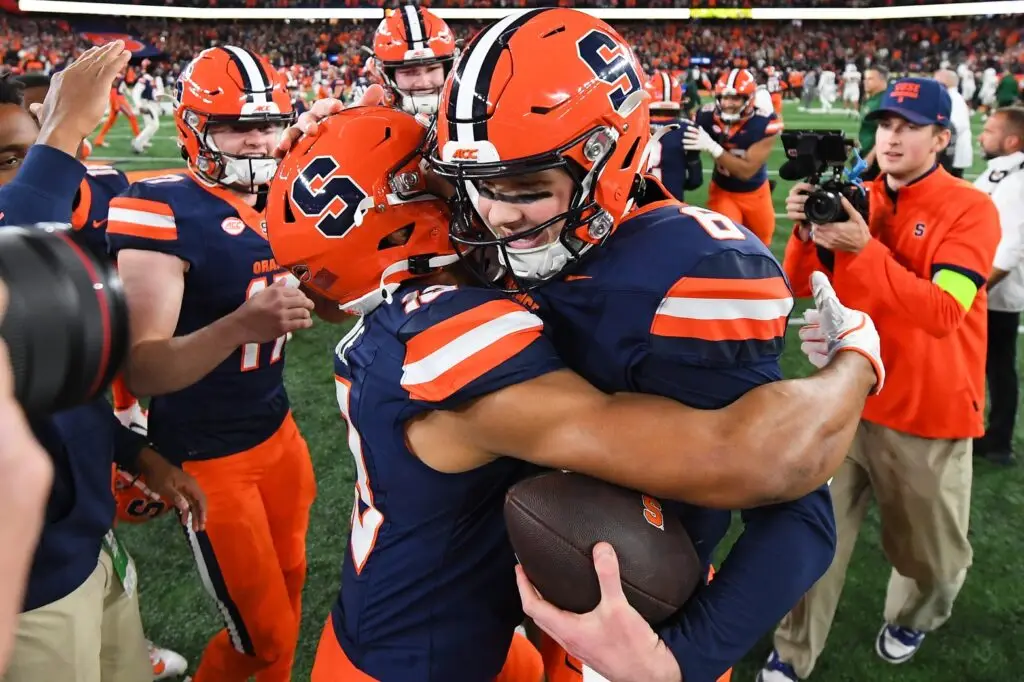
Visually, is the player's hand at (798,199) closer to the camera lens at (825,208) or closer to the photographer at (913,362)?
the photographer at (913,362)

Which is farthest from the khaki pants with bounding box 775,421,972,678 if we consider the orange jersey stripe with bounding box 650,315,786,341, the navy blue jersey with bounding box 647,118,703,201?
the navy blue jersey with bounding box 647,118,703,201

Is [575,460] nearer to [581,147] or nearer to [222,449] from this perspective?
[581,147]

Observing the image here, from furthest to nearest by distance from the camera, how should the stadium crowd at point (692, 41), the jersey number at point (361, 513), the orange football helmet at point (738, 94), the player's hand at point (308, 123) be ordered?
the stadium crowd at point (692, 41) → the orange football helmet at point (738, 94) → the player's hand at point (308, 123) → the jersey number at point (361, 513)

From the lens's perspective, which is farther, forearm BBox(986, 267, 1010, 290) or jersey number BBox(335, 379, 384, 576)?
forearm BBox(986, 267, 1010, 290)

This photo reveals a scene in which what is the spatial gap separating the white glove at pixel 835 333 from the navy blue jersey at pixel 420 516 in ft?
2.18

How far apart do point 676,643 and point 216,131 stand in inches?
80.0

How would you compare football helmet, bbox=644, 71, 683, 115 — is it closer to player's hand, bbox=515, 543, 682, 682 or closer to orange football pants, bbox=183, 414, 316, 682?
orange football pants, bbox=183, 414, 316, 682

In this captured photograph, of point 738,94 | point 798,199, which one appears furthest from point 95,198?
point 738,94

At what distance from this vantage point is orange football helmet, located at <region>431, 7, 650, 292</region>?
4.53 ft

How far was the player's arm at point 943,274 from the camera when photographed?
7.76ft

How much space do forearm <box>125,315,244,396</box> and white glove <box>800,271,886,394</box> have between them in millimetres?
1462

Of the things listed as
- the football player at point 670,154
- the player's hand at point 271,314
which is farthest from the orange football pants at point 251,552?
the football player at point 670,154

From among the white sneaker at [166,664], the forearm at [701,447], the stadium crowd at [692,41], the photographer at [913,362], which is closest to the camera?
the forearm at [701,447]

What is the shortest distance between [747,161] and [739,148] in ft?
1.32
